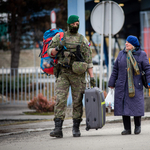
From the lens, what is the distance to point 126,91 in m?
5.45

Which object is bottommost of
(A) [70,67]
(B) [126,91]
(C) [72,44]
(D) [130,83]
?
(B) [126,91]

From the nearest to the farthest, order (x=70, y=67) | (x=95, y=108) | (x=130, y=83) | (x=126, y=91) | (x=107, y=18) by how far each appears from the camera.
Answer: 1. (x=95, y=108)
2. (x=70, y=67)
3. (x=130, y=83)
4. (x=126, y=91)
5. (x=107, y=18)

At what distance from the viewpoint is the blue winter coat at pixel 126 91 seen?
5402 mm

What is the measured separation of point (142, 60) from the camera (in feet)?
18.0

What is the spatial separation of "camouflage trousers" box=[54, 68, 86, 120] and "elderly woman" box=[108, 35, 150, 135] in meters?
0.60

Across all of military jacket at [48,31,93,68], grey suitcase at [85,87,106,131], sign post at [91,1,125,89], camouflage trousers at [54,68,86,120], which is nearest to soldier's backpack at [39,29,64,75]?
military jacket at [48,31,93,68]

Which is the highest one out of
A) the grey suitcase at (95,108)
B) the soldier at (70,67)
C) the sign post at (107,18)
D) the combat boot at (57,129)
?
the sign post at (107,18)

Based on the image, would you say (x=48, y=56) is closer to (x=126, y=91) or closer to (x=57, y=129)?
(x=57, y=129)

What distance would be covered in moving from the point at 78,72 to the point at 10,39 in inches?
607

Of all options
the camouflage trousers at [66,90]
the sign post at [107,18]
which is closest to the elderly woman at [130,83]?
the camouflage trousers at [66,90]

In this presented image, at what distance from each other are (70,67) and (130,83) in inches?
37.9

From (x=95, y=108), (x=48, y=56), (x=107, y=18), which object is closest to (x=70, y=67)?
(x=48, y=56)

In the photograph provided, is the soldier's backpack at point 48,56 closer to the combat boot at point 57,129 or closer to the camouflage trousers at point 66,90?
the camouflage trousers at point 66,90

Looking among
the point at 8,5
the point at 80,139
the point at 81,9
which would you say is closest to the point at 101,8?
the point at 81,9
